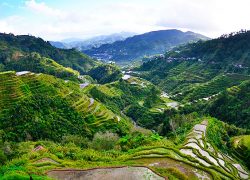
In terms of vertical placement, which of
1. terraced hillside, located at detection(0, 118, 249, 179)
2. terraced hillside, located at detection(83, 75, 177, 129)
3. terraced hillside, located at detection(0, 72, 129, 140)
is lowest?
terraced hillside, located at detection(83, 75, 177, 129)

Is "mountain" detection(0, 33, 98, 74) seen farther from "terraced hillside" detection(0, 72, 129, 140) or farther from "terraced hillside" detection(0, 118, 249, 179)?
"terraced hillside" detection(0, 118, 249, 179)

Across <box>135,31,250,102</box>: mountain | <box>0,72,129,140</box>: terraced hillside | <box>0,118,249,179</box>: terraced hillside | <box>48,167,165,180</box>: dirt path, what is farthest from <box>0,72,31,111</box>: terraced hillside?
<box>135,31,250,102</box>: mountain

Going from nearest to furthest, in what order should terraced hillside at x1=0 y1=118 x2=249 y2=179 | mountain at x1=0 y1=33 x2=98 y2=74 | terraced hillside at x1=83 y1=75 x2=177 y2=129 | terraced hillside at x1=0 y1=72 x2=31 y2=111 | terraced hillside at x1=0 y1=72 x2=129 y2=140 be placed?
terraced hillside at x1=0 y1=118 x2=249 y2=179, terraced hillside at x1=0 y1=72 x2=129 y2=140, terraced hillside at x1=0 y1=72 x2=31 y2=111, terraced hillside at x1=83 y1=75 x2=177 y2=129, mountain at x1=0 y1=33 x2=98 y2=74

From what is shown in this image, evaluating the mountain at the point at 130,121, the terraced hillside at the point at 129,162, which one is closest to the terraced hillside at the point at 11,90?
the mountain at the point at 130,121

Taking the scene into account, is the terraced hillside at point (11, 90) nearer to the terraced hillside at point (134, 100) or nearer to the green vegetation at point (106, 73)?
the terraced hillside at point (134, 100)

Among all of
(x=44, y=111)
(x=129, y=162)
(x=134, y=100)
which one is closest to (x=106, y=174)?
(x=129, y=162)

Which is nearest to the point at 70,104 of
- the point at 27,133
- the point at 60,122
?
the point at 60,122

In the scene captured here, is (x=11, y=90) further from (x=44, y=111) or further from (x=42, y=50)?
(x=42, y=50)
